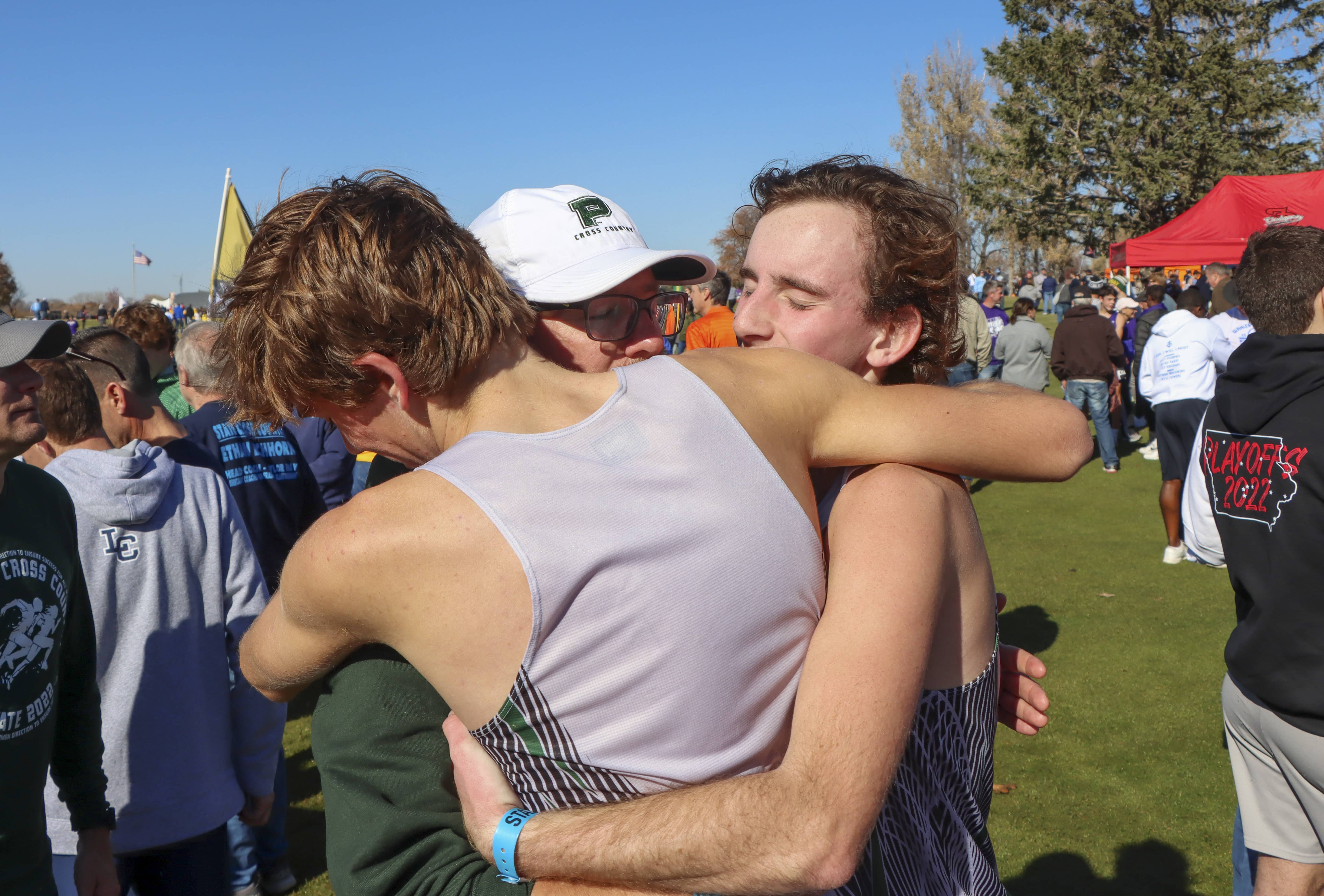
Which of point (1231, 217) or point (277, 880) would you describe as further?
point (1231, 217)

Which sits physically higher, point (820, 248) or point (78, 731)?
point (820, 248)

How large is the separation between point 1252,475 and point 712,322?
19.3 feet

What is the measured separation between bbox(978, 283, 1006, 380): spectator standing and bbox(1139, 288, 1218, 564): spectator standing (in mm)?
3236

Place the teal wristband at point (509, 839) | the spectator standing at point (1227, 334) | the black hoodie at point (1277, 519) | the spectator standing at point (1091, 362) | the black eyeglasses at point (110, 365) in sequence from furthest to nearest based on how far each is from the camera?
the spectator standing at point (1091, 362), the spectator standing at point (1227, 334), the black eyeglasses at point (110, 365), the black hoodie at point (1277, 519), the teal wristband at point (509, 839)

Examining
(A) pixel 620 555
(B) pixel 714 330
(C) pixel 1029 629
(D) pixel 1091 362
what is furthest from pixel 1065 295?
(A) pixel 620 555

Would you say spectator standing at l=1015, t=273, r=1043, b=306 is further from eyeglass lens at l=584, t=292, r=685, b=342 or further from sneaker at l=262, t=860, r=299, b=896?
eyeglass lens at l=584, t=292, r=685, b=342

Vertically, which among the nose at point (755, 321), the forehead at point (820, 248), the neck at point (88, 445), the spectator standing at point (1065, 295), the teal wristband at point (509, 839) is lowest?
the spectator standing at point (1065, 295)

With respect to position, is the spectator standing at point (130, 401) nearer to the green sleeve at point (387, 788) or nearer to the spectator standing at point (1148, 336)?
the green sleeve at point (387, 788)

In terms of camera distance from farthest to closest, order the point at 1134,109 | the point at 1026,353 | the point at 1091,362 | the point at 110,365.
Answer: the point at 1134,109, the point at 1091,362, the point at 1026,353, the point at 110,365

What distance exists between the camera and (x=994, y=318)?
14.8 m

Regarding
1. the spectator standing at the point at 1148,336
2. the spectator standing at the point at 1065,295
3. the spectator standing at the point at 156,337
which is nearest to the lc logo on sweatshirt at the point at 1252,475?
the spectator standing at the point at 156,337

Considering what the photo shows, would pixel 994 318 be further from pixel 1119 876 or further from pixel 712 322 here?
pixel 1119 876

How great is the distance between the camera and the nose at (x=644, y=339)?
2070mm

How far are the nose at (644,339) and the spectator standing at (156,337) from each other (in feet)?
16.2
